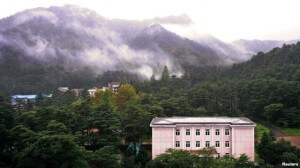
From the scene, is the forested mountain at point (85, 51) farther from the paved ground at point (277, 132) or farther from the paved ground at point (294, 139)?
the paved ground at point (294, 139)

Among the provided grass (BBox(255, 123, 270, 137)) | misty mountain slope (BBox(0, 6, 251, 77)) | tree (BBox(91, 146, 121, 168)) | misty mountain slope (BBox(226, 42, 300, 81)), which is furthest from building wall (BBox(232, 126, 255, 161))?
misty mountain slope (BBox(0, 6, 251, 77))

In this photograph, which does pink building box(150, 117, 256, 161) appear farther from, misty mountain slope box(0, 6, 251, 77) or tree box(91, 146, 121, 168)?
misty mountain slope box(0, 6, 251, 77)

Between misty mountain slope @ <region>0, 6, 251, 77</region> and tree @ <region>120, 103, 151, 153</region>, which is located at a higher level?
misty mountain slope @ <region>0, 6, 251, 77</region>

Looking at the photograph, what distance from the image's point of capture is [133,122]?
1101 inches

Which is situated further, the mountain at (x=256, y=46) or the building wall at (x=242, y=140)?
the mountain at (x=256, y=46)

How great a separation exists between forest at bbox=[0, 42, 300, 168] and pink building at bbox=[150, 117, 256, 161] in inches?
44.0

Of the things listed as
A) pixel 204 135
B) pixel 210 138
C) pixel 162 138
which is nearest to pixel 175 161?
pixel 162 138

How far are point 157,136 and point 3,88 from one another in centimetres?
5248

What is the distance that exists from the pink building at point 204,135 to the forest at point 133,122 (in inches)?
44.0

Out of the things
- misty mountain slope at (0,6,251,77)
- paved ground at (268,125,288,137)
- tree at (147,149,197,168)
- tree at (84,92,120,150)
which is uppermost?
misty mountain slope at (0,6,251,77)

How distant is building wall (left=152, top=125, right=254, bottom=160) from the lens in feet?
83.1

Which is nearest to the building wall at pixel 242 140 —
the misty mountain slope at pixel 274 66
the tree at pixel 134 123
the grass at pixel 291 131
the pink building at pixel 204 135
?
the pink building at pixel 204 135

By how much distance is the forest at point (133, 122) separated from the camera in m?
19.8

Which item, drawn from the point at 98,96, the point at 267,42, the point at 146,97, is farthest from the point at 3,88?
the point at 267,42
